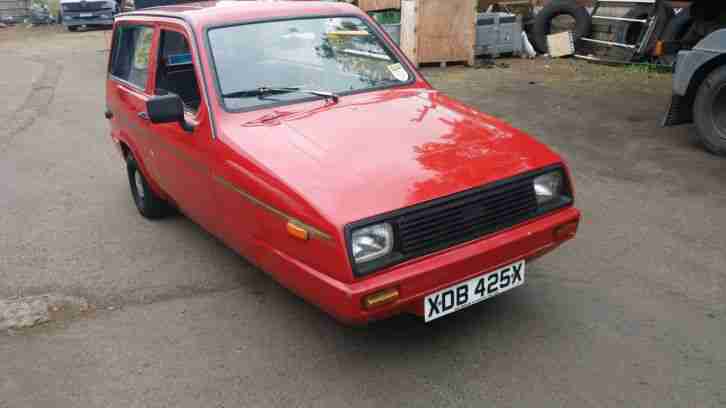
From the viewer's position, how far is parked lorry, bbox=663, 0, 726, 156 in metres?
6.32

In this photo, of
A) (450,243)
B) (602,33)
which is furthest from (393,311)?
(602,33)

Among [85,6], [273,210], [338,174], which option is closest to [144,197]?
[273,210]

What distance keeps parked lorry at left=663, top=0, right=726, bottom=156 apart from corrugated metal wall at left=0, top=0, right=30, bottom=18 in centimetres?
2962

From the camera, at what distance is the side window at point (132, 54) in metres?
4.90

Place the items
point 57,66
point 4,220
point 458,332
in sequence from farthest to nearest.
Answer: point 57,66 → point 4,220 → point 458,332

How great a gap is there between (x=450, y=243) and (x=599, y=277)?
5.16 feet

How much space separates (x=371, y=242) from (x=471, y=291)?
64 cm

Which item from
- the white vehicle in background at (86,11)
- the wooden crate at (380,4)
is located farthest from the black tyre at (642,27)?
the white vehicle in background at (86,11)

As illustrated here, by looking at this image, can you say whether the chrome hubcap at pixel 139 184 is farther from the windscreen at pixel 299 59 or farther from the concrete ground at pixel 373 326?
the windscreen at pixel 299 59

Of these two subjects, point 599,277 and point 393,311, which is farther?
point 599,277

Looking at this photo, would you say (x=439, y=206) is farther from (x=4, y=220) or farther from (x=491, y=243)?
(x=4, y=220)

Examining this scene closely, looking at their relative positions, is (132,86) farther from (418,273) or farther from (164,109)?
(418,273)

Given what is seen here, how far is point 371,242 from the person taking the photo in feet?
9.61

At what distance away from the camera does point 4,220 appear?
566 cm
